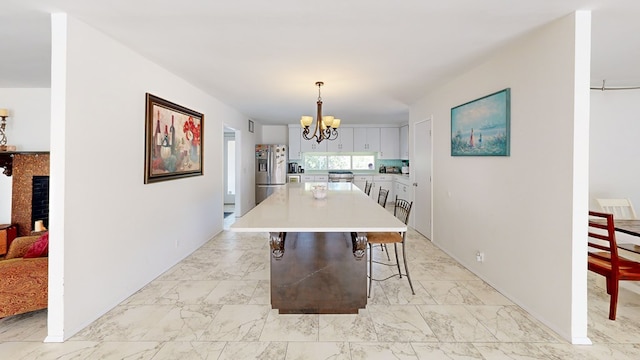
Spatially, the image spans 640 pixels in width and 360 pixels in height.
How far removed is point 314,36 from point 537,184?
82.5 inches

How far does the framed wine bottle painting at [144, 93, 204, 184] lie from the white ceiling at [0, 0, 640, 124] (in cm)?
45

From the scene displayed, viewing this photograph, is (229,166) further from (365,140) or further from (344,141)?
(365,140)

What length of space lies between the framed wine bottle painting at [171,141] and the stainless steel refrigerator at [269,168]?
11.0 ft

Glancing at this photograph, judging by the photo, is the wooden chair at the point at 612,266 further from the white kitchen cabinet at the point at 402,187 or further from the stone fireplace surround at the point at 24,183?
the stone fireplace surround at the point at 24,183

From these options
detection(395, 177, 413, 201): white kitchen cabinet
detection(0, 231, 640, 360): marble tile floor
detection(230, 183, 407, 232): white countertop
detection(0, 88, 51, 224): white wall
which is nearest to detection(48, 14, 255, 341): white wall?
detection(0, 231, 640, 360): marble tile floor

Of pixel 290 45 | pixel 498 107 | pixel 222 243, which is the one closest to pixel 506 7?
pixel 498 107

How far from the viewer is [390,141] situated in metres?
8.08

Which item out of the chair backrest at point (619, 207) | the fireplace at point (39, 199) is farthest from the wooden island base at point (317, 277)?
the fireplace at point (39, 199)

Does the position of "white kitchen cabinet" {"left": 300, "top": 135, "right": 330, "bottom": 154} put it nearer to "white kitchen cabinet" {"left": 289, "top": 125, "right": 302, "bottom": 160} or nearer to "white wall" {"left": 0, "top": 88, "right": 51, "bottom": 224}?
"white kitchen cabinet" {"left": 289, "top": 125, "right": 302, "bottom": 160}

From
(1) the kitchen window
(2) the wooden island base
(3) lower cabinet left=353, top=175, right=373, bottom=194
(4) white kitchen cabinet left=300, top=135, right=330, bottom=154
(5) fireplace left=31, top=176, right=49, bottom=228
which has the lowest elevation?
(2) the wooden island base

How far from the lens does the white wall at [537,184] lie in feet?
6.68

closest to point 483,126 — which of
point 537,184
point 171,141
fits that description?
point 537,184

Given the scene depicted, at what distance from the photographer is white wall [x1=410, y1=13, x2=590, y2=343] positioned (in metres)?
2.04

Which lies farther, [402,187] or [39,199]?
[402,187]
